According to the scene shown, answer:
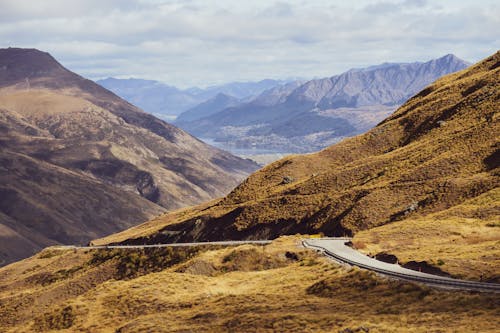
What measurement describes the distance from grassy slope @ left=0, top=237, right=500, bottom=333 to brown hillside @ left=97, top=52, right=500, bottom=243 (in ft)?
50.8

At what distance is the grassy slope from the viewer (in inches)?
1435

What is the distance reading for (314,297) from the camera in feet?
144

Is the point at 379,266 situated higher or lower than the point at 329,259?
higher

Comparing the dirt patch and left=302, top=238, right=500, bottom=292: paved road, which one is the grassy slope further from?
the dirt patch

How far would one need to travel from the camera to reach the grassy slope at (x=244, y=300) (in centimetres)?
3644

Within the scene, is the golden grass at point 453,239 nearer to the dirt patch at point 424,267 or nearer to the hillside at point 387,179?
the dirt patch at point 424,267

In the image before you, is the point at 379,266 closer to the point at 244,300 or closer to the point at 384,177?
the point at 244,300

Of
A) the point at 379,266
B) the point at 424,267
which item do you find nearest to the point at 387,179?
the point at 379,266

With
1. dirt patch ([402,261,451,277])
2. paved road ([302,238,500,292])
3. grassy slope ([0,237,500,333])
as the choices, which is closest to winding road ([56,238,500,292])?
paved road ([302,238,500,292])

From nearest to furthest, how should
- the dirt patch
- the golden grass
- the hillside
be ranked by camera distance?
the dirt patch → the golden grass → the hillside

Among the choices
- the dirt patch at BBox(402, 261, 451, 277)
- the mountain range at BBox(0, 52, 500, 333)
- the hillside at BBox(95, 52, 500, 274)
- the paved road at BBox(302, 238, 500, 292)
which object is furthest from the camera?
the hillside at BBox(95, 52, 500, 274)

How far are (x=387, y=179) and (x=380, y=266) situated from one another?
37.5 m

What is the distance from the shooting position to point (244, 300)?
45.8 meters

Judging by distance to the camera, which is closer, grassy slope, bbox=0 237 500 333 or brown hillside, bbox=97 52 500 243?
grassy slope, bbox=0 237 500 333
